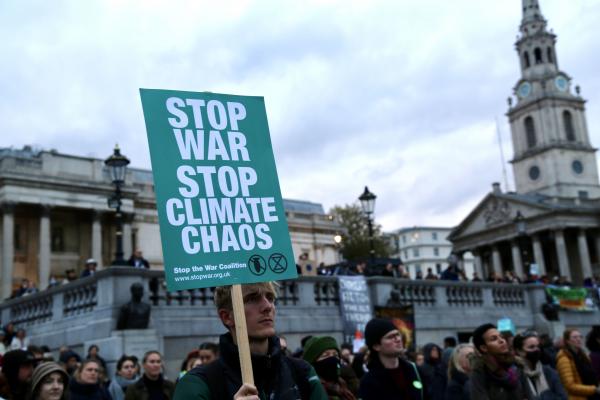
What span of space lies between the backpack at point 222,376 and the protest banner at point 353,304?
1522 centimetres

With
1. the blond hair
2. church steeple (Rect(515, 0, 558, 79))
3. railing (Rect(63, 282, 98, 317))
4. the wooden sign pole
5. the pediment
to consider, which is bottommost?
the wooden sign pole

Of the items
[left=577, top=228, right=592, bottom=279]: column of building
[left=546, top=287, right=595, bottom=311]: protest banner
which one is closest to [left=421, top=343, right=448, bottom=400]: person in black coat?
[left=546, top=287, right=595, bottom=311]: protest banner

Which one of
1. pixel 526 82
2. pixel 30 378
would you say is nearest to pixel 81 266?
pixel 30 378

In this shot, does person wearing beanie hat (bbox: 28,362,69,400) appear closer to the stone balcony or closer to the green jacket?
the green jacket

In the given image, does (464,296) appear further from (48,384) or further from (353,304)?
(48,384)

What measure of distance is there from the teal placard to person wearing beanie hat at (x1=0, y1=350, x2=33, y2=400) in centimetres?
344

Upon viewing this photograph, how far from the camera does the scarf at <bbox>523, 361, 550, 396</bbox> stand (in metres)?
7.04

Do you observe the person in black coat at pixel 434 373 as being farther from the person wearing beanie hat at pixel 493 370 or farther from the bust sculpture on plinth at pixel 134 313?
the bust sculpture on plinth at pixel 134 313

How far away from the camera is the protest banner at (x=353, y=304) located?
18.8 m

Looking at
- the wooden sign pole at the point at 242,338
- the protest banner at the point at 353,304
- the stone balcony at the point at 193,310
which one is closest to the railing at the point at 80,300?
the stone balcony at the point at 193,310

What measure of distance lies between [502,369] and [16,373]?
457cm

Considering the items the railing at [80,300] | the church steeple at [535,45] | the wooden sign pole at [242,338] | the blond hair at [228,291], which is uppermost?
the church steeple at [535,45]

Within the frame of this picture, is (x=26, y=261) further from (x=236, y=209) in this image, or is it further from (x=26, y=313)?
(x=236, y=209)

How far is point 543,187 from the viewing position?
8500 cm
